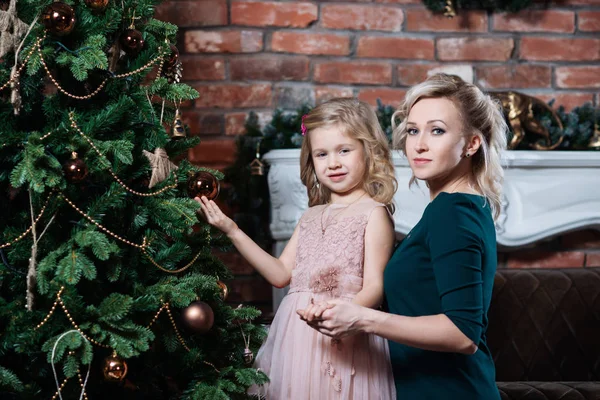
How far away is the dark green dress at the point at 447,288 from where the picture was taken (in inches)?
46.8

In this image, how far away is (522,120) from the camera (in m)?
2.40

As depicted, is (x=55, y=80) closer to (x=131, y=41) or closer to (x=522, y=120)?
(x=131, y=41)

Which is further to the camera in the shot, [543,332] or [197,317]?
[543,332]

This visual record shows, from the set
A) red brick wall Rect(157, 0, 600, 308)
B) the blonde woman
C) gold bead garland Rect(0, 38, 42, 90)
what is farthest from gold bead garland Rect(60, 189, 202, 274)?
red brick wall Rect(157, 0, 600, 308)

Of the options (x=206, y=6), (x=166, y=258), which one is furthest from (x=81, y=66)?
(x=206, y=6)

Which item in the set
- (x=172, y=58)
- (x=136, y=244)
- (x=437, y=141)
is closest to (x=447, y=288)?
(x=437, y=141)

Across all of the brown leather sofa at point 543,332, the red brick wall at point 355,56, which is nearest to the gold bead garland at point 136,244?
the red brick wall at point 355,56

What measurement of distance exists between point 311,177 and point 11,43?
2.48 ft

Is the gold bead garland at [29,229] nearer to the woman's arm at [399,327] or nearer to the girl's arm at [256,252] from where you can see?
the girl's arm at [256,252]

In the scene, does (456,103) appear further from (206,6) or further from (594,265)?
(594,265)

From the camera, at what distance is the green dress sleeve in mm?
1179

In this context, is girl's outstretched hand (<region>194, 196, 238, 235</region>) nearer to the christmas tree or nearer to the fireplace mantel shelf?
the christmas tree

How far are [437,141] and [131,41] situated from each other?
643mm

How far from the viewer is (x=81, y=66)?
4.24ft
